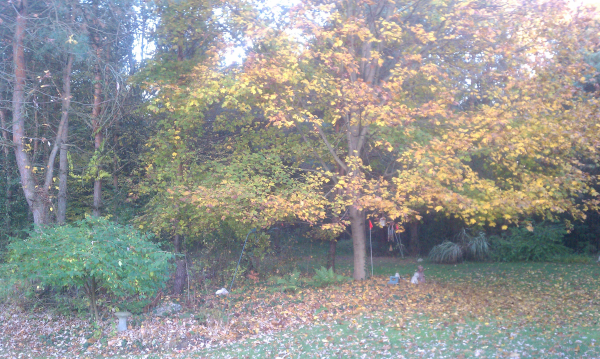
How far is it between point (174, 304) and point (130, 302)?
0.88 m

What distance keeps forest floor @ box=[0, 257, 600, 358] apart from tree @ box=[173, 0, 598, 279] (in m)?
1.70

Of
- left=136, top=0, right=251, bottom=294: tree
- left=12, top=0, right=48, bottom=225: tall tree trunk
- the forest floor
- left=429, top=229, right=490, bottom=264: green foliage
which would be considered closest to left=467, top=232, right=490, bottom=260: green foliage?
left=429, top=229, right=490, bottom=264: green foliage

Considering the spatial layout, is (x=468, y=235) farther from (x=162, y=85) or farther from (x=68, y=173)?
(x=68, y=173)

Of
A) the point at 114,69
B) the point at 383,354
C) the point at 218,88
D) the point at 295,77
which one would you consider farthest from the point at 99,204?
the point at 383,354

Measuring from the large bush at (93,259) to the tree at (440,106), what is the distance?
5.72 ft

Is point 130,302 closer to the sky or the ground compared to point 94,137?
closer to the ground

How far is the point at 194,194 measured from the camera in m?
9.70

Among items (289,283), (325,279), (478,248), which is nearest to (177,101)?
(289,283)

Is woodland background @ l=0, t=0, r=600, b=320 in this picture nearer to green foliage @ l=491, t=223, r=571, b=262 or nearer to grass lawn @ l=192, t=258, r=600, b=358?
grass lawn @ l=192, t=258, r=600, b=358

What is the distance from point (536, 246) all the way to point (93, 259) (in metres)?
14.3

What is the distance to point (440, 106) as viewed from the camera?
31.3 feet

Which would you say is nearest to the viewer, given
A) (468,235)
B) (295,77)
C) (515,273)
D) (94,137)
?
(295,77)

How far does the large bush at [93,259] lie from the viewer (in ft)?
24.9

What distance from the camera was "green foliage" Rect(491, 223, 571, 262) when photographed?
52.7ft
